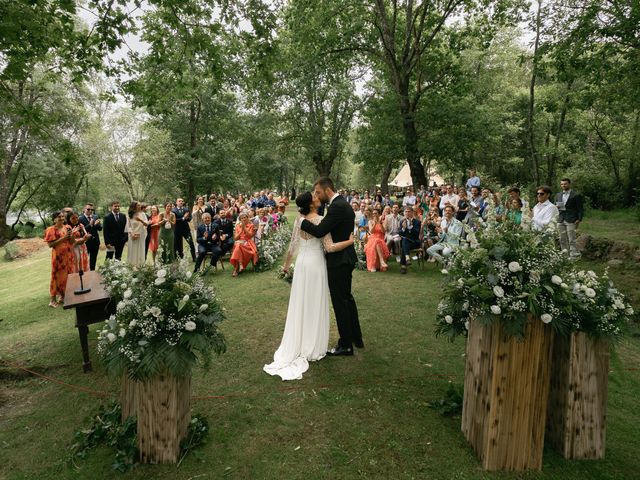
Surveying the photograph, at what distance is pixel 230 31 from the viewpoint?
6.30 metres

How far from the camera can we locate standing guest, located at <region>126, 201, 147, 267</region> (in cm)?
1012

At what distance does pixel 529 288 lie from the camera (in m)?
2.93

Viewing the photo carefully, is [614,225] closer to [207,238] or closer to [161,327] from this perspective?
[207,238]

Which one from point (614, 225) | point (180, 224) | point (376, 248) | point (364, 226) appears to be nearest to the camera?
point (376, 248)

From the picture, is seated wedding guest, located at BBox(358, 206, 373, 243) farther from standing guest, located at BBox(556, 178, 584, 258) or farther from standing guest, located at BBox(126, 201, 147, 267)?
standing guest, located at BBox(126, 201, 147, 267)

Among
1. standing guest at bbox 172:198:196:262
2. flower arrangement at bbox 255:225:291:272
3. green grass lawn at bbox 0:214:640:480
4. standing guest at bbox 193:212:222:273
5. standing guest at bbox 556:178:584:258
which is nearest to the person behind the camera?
green grass lawn at bbox 0:214:640:480

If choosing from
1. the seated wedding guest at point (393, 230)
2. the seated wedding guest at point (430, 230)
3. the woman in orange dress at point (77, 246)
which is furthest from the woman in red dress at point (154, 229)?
the seated wedding guest at point (430, 230)

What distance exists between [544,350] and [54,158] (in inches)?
1154

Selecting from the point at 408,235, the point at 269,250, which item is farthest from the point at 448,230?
the point at 269,250

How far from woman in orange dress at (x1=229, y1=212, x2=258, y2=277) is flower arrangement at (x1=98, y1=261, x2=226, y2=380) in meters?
7.48

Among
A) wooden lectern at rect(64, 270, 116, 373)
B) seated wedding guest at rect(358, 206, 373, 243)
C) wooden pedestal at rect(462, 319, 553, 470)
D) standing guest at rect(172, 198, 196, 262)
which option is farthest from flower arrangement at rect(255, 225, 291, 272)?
wooden pedestal at rect(462, 319, 553, 470)

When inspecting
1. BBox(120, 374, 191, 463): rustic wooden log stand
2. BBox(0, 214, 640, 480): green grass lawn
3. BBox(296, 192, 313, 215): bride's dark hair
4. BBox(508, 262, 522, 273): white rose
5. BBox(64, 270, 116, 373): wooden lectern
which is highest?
BBox(296, 192, 313, 215): bride's dark hair

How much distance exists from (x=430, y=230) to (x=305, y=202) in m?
7.74

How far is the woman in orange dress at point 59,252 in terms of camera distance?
778 centimetres
